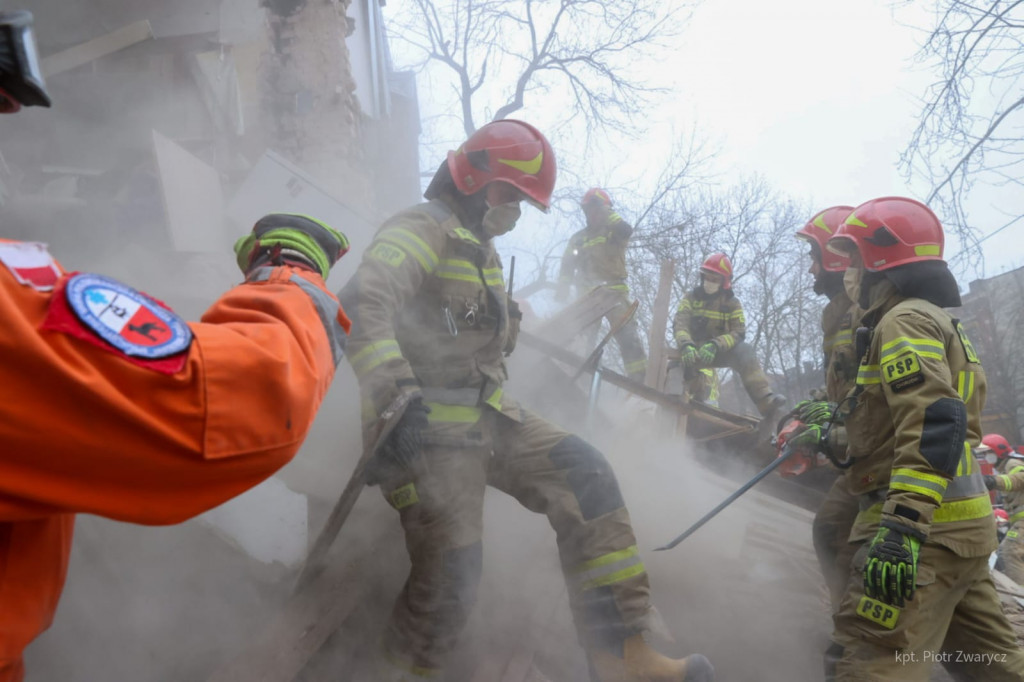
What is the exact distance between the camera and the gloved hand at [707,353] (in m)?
6.96

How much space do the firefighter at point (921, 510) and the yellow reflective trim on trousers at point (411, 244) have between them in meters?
1.90

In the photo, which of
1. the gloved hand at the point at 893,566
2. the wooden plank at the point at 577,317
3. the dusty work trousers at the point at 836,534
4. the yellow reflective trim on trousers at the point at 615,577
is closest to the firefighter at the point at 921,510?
the gloved hand at the point at 893,566

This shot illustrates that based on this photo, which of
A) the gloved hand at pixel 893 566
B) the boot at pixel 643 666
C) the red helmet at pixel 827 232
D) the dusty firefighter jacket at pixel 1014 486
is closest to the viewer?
the gloved hand at pixel 893 566

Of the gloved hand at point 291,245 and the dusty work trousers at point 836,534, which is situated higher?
the gloved hand at point 291,245

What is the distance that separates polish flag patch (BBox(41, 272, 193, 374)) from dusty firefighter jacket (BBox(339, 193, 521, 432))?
1.60 m

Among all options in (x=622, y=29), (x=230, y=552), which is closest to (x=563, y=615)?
(x=230, y=552)

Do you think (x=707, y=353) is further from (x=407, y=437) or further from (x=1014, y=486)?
(x=407, y=437)

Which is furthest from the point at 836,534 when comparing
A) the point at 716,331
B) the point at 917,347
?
the point at 716,331

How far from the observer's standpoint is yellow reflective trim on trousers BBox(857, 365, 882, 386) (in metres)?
2.75

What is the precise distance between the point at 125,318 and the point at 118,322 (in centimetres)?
1

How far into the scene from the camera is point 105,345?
0.83 m

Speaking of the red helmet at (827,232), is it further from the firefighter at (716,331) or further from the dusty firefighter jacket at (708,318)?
the dusty firefighter jacket at (708,318)

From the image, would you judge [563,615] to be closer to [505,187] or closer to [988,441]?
[505,187]

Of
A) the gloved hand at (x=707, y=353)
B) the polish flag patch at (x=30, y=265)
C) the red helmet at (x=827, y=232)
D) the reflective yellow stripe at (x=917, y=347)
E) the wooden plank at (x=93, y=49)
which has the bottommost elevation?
the polish flag patch at (x=30, y=265)
